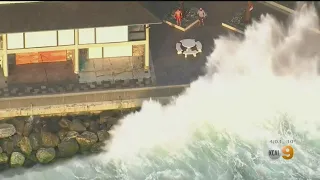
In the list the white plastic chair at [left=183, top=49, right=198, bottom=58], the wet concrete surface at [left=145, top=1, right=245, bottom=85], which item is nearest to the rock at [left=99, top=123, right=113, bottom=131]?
the wet concrete surface at [left=145, top=1, right=245, bottom=85]

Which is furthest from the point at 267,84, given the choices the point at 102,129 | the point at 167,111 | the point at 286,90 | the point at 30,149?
the point at 30,149

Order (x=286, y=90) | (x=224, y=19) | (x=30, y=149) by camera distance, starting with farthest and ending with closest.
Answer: (x=224, y=19) < (x=286, y=90) < (x=30, y=149)

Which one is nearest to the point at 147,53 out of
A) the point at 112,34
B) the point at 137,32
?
the point at 137,32

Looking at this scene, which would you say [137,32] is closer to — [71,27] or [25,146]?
[71,27]

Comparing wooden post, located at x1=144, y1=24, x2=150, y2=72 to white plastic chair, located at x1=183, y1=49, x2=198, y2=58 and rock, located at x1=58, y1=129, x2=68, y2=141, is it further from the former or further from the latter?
rock, located at x1=58, y1=129, x2=68, y2=141

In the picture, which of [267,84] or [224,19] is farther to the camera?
[224,19]

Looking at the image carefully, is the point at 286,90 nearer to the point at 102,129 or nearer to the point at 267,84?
the point at 267,84

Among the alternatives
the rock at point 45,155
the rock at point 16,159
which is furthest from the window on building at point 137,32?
the rock at point 16,159
